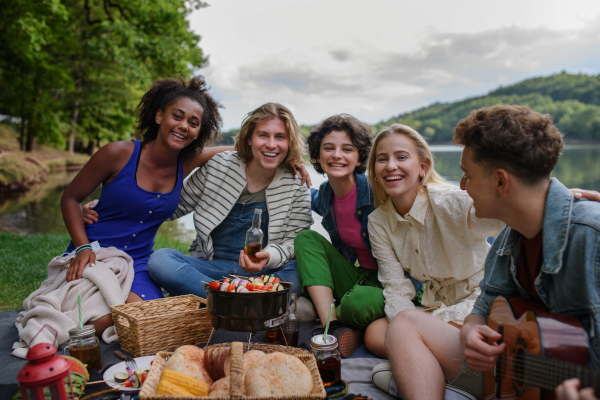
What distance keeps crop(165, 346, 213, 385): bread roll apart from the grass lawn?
9.44 ft

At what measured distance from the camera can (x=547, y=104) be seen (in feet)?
173

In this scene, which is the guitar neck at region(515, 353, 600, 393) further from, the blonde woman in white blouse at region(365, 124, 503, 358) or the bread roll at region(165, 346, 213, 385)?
the bread roll at region(165, 346, 213, 385)

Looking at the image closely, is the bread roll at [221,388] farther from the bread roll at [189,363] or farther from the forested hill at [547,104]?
the forested hill at [547,104]

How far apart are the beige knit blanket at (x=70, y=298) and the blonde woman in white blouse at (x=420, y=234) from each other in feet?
6.51

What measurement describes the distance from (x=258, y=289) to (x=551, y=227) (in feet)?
5.00

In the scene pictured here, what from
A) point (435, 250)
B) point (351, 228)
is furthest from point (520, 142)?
point (351, 228)

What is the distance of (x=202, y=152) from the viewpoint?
415 centimetres

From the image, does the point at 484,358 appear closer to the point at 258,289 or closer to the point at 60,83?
the point at 258,289

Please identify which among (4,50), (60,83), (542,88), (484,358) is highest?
(542,88)

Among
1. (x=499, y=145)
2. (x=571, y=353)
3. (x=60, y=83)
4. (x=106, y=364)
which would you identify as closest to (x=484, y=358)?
(x=571, y=353)

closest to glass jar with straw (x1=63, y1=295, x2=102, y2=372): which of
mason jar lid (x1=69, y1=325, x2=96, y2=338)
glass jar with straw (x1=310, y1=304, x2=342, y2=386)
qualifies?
mason jar lid (x1=69, y1=325, x2=96, y2=338)

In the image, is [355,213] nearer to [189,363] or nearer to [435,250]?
[435,250]

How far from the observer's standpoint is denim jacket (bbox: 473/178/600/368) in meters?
1.67

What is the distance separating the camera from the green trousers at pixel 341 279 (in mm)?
3105
